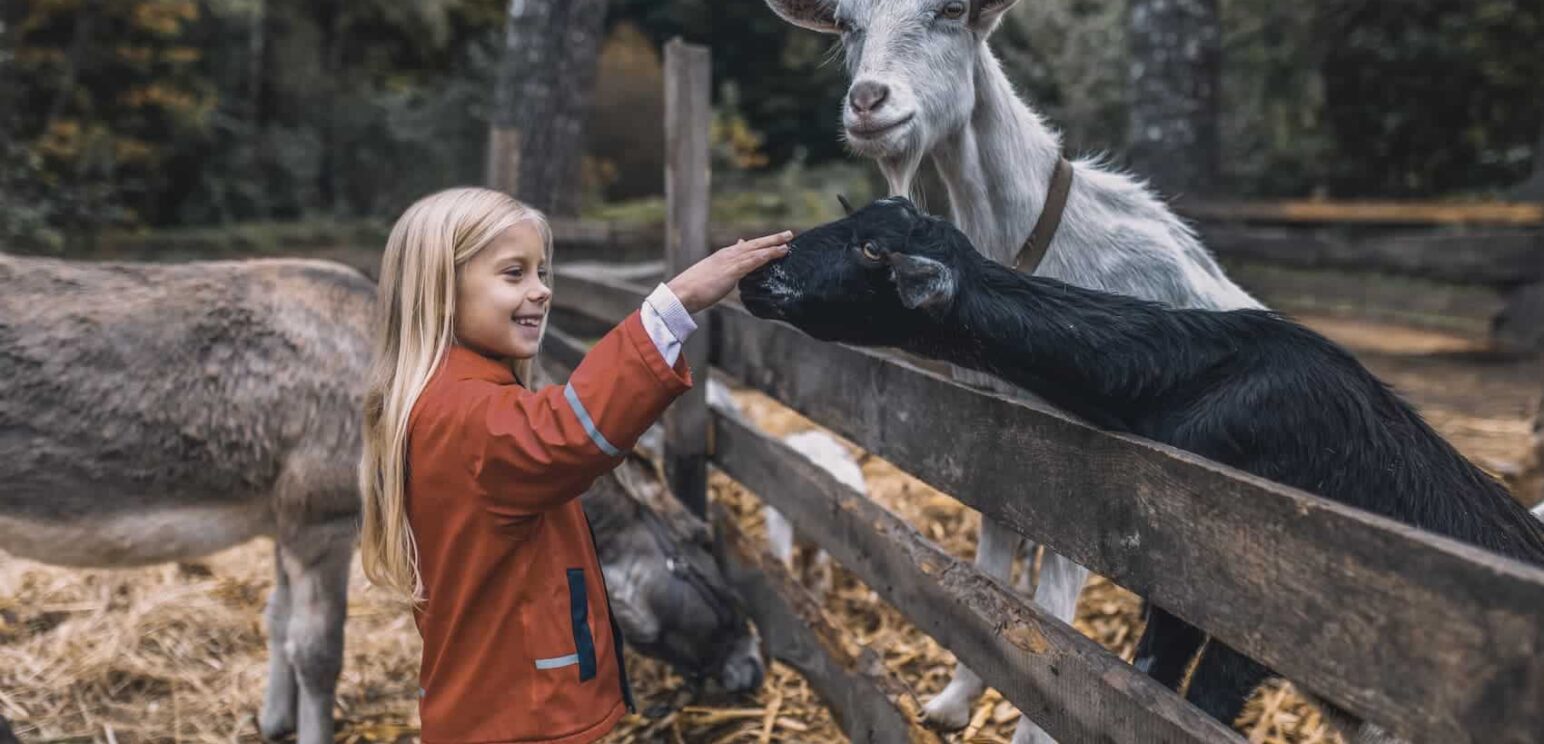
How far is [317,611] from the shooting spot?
3432 millimetres

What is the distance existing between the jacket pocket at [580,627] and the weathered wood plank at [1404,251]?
20.5 ft

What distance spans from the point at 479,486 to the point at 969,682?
1.78 m

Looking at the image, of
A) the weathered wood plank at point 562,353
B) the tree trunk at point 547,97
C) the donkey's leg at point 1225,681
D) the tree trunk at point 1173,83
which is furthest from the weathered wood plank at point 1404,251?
the donkey's leg at point 1225,681

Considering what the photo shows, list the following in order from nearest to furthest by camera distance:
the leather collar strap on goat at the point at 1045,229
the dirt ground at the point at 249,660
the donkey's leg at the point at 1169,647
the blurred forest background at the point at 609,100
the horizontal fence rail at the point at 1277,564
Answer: the horizontal fence rail at the point at 1277,564 < the donkey's leg at the point at 1169,647 < the leather collar strap on goat at the point at 1045,229 < the dirt ground at the point at 249,660 < the blurred forest background at the point at 609,100

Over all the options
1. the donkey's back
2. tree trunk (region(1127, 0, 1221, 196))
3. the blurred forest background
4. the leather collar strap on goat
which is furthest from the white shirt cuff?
the blurred forest background

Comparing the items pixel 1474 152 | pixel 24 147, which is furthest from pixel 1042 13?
pixel 24 147

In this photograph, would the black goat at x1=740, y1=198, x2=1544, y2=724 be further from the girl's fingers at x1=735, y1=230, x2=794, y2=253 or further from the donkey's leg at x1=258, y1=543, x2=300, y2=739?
the donkey's leg at x1=258, y1=543, x2=300, y2=739

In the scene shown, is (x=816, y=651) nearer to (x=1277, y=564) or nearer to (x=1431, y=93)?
(x=1277, y=564)

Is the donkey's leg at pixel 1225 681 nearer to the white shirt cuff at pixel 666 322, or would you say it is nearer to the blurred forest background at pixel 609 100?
the white shirt cuff at pixel 666 322

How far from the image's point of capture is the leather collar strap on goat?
293 cm

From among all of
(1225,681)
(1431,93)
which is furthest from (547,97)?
(1431,93)

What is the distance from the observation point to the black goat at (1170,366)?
1.95 metres

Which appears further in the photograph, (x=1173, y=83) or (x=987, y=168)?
(x=1173, y=83)

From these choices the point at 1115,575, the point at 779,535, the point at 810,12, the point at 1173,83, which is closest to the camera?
the point at 1115,575
